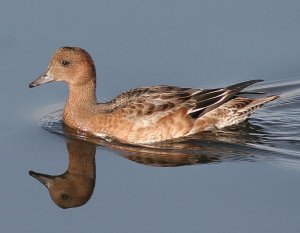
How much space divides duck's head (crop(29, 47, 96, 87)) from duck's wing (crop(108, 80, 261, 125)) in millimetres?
617

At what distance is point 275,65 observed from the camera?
1567cm

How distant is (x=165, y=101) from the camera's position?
14102mm

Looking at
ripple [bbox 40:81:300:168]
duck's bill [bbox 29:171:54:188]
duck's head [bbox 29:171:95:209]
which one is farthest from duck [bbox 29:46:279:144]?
duck's bill [bbox 29:171:54:188]

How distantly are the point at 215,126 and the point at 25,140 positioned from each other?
2.69 meters

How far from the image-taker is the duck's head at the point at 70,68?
1436 centimetres

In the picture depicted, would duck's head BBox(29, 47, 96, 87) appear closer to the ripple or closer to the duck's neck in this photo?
the ripple

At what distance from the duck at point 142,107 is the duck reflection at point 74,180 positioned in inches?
21.9

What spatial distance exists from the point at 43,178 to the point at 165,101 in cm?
215

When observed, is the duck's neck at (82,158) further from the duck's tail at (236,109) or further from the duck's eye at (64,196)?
the duck's tail at (236,109)

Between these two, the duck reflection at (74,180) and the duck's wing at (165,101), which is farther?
the duck's wing at (165,101)

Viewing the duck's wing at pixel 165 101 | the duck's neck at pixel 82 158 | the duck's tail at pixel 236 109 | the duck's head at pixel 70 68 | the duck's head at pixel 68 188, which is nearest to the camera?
the duck's head at pixel 68 188

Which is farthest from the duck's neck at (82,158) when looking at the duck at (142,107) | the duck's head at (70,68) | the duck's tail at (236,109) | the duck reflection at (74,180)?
the duck's tail at (236,109)

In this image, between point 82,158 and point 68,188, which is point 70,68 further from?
point 68,188

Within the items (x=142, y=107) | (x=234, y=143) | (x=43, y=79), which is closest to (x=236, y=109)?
(x=234, y=143)
